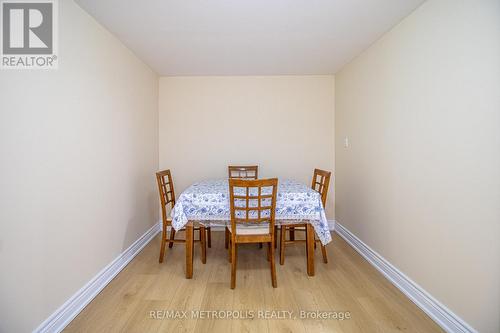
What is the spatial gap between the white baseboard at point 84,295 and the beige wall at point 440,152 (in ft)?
8.40

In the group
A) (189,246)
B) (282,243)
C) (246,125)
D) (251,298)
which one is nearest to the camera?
(251,298)

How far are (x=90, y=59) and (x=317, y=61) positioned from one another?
2.41 metres

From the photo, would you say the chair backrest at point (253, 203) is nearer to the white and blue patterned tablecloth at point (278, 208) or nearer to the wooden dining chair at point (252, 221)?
the wooden dining chair at point (252, 221)

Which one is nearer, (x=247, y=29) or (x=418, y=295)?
(x=418, y=295)

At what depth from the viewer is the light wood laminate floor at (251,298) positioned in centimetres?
162

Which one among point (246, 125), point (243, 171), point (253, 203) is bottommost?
point (253, 203)

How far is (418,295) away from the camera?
181 cm

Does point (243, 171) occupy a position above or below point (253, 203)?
above

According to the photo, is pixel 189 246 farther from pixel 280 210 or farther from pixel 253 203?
pixel 280 210

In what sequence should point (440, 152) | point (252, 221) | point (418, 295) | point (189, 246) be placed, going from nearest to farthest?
1. point (440, 152)
2. point (418, 295)
3. point (252, 221)
4. point (189, 246)

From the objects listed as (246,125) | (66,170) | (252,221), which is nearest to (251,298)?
(252,221)

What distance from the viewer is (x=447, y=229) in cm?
160

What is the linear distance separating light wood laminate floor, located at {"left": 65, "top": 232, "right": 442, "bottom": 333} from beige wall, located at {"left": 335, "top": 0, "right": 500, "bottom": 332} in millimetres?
320

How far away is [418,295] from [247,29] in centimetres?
259
